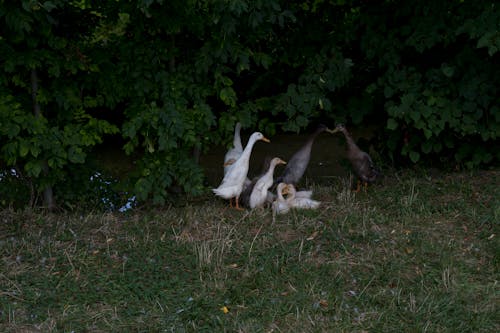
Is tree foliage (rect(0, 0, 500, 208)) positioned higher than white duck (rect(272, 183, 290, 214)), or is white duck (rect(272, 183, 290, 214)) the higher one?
tree foliage (rect(0, 0, 500, 208))

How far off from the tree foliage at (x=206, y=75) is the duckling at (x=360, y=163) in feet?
0.72

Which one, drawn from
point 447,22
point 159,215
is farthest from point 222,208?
point 447,22

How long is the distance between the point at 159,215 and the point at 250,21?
168 centimetres

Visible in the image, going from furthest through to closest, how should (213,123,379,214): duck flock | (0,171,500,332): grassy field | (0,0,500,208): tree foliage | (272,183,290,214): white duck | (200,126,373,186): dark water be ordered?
1. (200,126,373,186): dark water
2. (213,123,379,214): duck flock
3. (272,183,290,214): white duck
4. (0,0,500,208): tree foliage
5. (0,171,500,332): grassy field

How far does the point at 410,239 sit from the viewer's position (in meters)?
5.09

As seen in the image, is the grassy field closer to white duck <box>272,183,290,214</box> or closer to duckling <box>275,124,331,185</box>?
white duck <box>272,183,290,214</box>

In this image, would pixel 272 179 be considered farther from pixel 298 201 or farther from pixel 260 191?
pixel 298 201

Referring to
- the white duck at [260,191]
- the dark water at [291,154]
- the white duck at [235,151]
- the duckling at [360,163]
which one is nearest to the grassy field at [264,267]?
the white duck at [260,191]

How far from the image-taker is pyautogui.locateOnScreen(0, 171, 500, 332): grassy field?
414 cm

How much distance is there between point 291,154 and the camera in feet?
28.6

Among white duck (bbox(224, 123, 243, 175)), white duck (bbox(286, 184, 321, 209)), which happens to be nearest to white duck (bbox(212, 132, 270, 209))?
white duck (bbox(224, 123, 243, 175))

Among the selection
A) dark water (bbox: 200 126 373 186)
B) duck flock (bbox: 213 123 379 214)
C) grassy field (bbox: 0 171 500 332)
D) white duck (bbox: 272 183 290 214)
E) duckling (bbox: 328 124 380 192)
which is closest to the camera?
grassy field (bbox: 0 171 500 332)

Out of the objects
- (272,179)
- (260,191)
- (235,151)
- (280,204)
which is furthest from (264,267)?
(235,151)

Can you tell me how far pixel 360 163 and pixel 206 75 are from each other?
154cm
